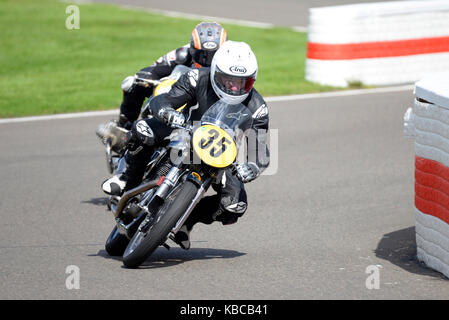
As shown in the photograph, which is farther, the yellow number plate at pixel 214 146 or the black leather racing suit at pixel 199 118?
the black leather racing suit at pixel 199 118

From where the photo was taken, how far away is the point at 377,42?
14820 millimetres

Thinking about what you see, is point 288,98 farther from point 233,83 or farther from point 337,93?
point 233,83

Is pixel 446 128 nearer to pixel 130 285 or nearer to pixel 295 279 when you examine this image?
pixel 295 279

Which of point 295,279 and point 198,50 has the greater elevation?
point 198,50

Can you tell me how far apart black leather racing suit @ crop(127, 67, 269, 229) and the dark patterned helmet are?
Answer: 4.31ft

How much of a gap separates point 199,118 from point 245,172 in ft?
2.22

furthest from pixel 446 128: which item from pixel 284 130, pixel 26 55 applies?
pixel 26 55

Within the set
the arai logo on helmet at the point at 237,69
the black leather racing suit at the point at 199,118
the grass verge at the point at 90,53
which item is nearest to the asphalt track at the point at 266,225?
the black leather racing suit at the point at 199,118

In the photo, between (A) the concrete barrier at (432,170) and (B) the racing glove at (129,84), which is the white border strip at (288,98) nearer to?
(B) the racing glove at (129,84)

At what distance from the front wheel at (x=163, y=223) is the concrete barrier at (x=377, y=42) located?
9.07m

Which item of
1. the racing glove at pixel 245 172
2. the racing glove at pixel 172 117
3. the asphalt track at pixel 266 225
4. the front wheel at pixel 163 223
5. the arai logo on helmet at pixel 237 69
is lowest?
the asphalt track at pixel 266 225

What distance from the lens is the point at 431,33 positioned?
606 inches

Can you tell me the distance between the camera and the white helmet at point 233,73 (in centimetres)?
614
